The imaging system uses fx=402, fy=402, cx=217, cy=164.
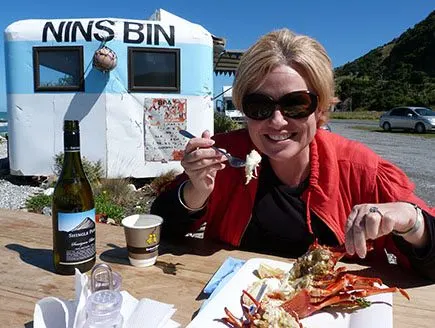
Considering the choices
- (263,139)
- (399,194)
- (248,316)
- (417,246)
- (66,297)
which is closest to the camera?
(248,316)

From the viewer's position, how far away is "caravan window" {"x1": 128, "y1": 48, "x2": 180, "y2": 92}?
7.65 metres

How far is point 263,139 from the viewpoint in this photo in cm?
194

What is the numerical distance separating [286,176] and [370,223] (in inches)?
31.9

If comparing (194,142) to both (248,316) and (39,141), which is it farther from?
(39,141)

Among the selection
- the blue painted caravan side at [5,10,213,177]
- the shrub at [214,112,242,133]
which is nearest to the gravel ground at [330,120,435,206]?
the shrub at [214,112,242,133]

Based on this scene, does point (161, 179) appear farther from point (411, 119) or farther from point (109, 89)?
point (411, 119)

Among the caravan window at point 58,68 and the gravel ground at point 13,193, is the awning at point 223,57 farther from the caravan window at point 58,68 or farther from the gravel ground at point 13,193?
the gravel ground at point 13,193

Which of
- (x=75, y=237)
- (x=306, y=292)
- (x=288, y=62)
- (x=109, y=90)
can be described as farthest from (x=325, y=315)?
(x=109, y=90)

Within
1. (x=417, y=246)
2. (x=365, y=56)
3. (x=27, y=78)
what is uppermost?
(x=365, y=56)

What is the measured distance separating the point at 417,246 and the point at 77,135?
1374mm

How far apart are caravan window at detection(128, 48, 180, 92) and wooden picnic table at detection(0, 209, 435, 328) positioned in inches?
236

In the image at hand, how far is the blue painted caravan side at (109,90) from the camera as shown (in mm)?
7531

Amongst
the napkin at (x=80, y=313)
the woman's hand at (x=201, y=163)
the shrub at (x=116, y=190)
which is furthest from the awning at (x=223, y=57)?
the napkin at (x=80, y=313)

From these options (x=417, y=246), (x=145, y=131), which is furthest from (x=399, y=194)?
(x=145, y=131)
